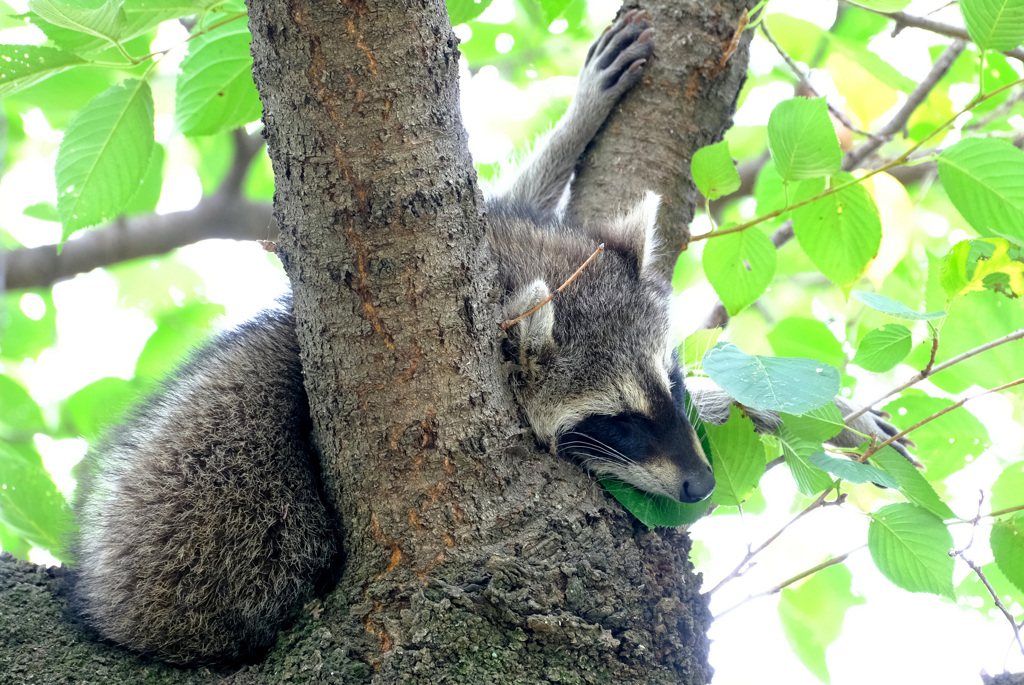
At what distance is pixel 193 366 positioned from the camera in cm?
300

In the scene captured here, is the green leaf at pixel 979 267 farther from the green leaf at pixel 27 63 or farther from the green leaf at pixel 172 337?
the green leaf at pixel 172 337

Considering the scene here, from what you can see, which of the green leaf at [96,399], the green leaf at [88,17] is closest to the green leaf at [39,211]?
the green leaf at [96,399]

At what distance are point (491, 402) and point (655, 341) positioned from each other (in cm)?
119

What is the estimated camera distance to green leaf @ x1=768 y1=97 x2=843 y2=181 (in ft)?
7.73

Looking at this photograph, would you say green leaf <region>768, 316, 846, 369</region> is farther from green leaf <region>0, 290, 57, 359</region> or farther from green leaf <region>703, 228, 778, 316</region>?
green leaf <region>0, 290, 57, 359</region>

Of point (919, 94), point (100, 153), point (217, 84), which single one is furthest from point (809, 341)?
point (100, 153)

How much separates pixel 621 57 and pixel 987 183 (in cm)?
151

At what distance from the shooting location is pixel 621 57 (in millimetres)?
3291

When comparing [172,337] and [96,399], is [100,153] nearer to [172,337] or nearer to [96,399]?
[96,399]

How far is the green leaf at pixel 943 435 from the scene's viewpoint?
8.60 feet

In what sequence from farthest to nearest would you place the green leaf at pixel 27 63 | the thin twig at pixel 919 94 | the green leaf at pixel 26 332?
1. the green leaf at pixel 26 332
2. the thin twig at pixel 919 94
3. the green leaf at pixel 27 63

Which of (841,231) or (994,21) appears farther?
(841,231)

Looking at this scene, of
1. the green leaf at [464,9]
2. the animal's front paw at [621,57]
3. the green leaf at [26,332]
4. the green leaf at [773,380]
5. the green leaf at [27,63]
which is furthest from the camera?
the green leaf at [26,332]

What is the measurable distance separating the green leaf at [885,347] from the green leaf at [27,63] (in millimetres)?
2361
